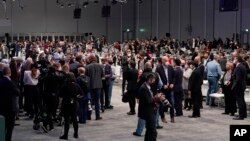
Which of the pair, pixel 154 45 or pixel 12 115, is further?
pixel 154 45

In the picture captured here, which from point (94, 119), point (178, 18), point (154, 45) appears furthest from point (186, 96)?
point (178, 18)

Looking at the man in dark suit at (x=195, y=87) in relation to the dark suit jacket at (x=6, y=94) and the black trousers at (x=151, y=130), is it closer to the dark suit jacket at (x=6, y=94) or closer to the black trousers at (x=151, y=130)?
the black trousers at (x=151, y=130)

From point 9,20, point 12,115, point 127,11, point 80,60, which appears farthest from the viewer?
point 127,11

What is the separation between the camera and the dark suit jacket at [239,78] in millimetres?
13062

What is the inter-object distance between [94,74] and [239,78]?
3.79 metres

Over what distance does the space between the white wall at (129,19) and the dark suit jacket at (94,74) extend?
26.0m

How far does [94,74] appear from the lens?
42.8ft

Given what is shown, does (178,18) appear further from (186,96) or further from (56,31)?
(186,96)

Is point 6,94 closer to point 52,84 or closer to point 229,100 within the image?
point 52,84

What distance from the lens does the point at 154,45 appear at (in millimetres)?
33375

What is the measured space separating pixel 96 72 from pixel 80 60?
1114mm

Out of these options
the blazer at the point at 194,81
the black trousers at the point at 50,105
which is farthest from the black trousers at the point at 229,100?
the black trousers at the point at 50,105

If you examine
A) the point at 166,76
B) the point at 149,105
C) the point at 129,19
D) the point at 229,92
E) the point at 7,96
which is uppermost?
the point at 129,19

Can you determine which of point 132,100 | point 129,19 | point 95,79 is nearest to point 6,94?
point 95,79
